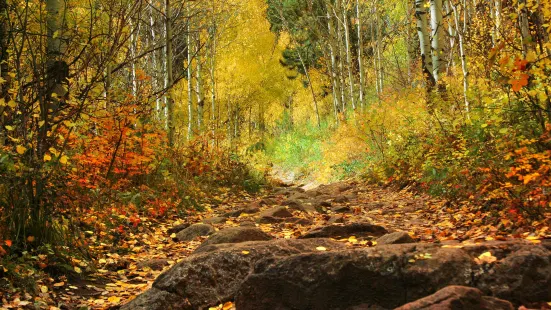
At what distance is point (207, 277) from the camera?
389 centimetres

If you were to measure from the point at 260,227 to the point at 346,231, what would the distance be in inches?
73.4

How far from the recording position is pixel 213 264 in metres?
3.97

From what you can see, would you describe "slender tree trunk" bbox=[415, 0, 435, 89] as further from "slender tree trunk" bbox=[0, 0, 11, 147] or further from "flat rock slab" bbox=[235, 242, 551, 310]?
"slender tree trunk" bbox=[0, 0, 11, 147]

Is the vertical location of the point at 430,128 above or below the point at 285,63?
below

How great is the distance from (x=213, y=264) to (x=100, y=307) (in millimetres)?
1008

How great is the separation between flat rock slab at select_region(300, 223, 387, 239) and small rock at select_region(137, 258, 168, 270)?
158 centimetres

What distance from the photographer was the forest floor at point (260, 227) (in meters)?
4.17

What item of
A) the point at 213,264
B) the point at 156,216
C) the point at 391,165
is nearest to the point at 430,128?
the point at 391,165

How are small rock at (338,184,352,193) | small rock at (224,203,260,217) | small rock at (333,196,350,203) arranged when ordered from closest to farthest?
small rock at (224,203,260,217)
small rock at (333,196,350,203)
small rock at (338,184,352,193)

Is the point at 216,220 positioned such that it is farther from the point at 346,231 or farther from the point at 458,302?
the point at 458,302

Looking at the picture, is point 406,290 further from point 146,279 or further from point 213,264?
point 146,279

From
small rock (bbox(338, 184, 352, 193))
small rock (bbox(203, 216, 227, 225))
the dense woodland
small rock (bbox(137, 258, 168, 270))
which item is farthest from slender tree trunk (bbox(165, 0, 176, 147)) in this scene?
small rock (bbox(137, 258, 168, 270))

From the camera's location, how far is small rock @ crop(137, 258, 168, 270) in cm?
513

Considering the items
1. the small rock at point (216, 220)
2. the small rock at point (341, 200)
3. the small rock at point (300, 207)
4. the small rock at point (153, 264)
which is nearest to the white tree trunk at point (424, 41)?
the small rock at point (341, 200)
